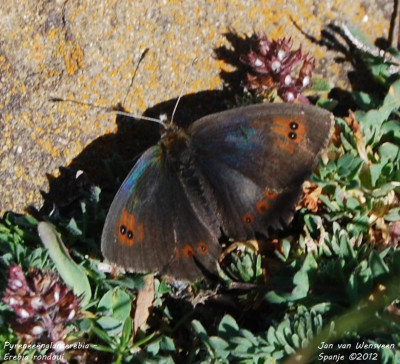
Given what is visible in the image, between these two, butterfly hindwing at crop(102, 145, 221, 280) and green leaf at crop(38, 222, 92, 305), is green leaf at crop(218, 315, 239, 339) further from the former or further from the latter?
green leaf at crop(38, 222, 92, 305)

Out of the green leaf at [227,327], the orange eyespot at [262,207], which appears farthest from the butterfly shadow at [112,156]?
the green leaf at [227,327]

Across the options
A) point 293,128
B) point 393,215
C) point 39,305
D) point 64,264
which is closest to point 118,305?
point 64,264

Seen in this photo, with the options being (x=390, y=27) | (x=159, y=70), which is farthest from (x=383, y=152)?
(x=159, y=70)

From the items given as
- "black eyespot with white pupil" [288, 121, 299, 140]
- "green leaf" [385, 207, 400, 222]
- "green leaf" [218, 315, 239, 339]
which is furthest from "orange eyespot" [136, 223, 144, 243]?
"green leaf" [385, 207, 400, 222]

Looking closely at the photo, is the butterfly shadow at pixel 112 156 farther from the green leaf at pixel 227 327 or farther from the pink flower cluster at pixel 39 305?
the green leaf at pixel 227 327

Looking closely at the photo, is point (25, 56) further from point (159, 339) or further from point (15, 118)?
point (159, 339)
